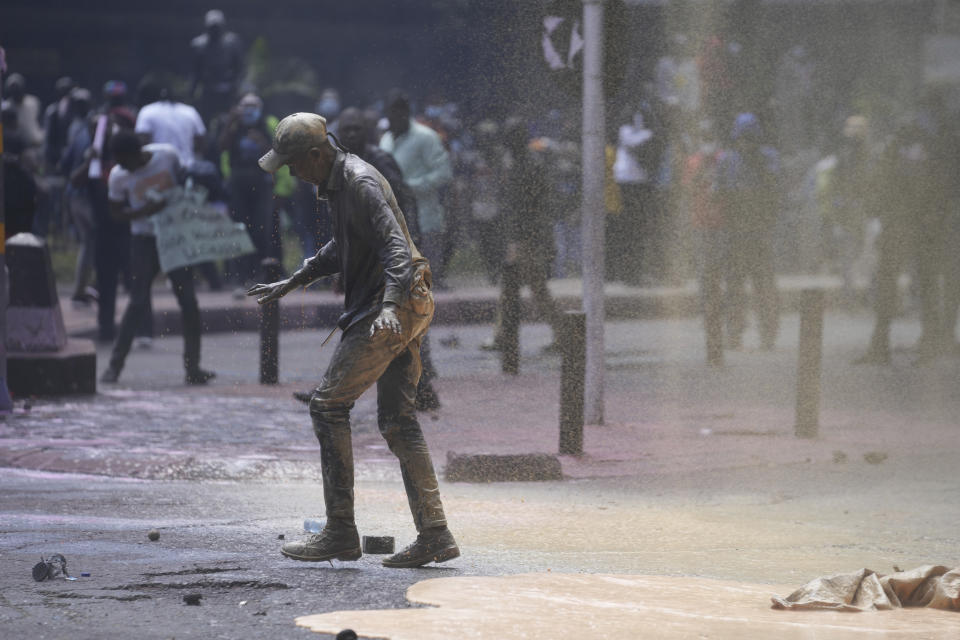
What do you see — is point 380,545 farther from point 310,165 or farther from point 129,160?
point 129,160

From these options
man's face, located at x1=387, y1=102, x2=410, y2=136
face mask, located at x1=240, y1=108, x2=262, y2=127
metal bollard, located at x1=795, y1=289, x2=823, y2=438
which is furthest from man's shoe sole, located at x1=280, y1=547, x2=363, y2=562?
face mask, located at x1=240, y1=108, x2=262, y2=127

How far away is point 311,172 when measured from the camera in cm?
555

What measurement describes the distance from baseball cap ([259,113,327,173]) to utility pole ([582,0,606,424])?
377 cm

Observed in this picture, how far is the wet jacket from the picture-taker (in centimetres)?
Result: 537

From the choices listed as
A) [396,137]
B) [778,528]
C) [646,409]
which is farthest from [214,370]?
[778,528]

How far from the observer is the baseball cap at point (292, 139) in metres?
5.47

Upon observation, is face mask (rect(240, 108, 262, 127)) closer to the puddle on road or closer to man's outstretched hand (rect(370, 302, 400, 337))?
man's outstretched hand (rect(370, 302, 400, 337))

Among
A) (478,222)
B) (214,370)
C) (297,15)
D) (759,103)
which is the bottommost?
(214,370)

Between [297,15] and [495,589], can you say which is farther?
[297,15]

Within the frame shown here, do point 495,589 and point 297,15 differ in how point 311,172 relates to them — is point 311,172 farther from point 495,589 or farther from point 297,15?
point 297,15

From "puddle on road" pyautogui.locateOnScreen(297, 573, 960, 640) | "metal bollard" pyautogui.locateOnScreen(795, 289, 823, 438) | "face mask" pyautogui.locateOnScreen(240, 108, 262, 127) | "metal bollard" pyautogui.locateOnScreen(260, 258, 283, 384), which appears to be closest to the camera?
"puddle on road" pyautogui.locateOnScreen(297, 573, 960, 640)

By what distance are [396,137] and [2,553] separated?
246 inches

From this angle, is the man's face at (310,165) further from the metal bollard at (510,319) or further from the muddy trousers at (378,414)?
the metal bollard at (510,319)

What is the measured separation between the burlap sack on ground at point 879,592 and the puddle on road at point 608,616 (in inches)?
1.6
